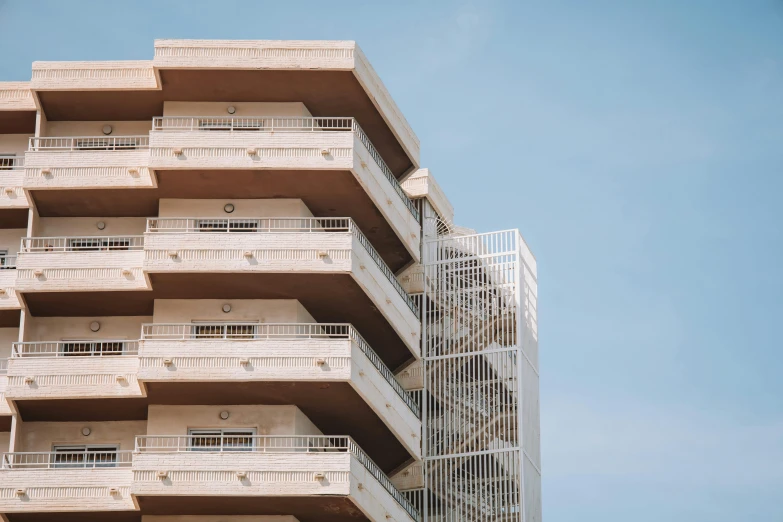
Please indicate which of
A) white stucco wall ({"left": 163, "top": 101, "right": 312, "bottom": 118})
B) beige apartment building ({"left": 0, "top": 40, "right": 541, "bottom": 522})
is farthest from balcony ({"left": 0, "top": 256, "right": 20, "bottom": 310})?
white stucco wall ({"left": 163, "top": 101, "right": 312, "bottom": 118})

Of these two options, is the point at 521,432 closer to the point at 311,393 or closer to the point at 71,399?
the point at 311,393

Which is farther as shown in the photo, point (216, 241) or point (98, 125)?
point (98, 125)

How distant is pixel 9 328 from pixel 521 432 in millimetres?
21362

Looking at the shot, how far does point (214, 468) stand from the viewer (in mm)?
59312

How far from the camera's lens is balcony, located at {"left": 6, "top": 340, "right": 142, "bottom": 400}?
62.3 m

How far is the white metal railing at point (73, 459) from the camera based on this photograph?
62.4 m

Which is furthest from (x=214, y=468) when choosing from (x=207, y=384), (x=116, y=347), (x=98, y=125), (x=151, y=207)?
(x=98, y=125)

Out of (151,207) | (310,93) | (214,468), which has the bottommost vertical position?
(214,468)

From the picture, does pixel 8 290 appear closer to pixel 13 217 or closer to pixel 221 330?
pixel 13 217

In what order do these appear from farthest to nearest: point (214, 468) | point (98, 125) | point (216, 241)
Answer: point (98, 125)
point (216, 241)
point (214, 468)

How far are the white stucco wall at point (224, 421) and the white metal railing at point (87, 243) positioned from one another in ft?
23.7

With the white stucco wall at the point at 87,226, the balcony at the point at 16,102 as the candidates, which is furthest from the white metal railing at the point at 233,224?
the balcony at the point at 16,102

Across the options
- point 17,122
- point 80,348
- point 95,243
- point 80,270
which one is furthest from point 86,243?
point 17,122

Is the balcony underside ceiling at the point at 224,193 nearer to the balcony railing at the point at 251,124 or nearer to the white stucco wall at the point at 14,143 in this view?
the balcony railing at the point at 251,124
